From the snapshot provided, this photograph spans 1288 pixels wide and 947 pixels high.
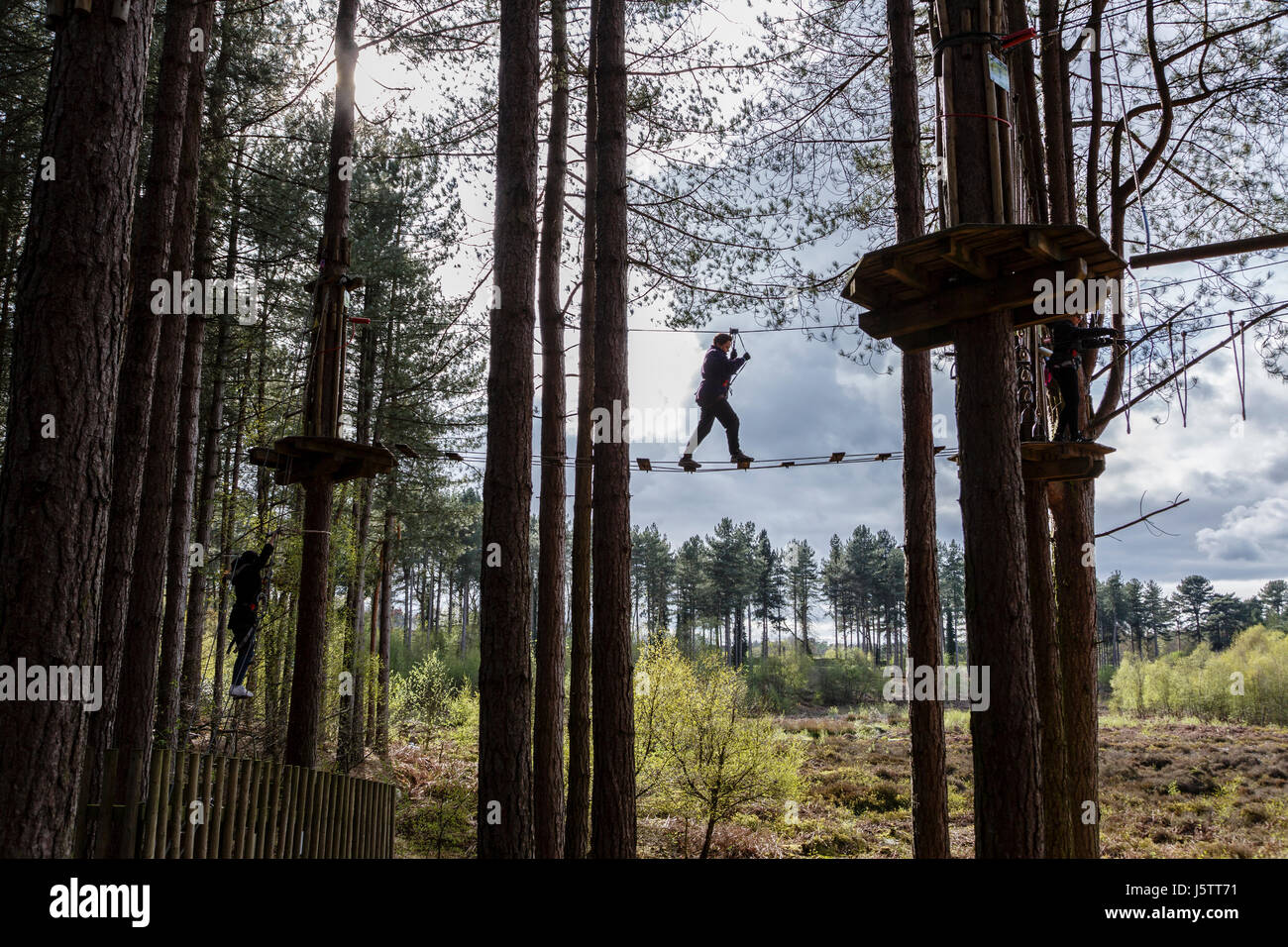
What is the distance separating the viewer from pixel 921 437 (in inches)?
303

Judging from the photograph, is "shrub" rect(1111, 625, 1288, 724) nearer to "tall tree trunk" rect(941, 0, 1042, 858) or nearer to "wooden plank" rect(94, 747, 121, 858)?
A: "tall tree trunk" rect(941, 0, 1042, 858)

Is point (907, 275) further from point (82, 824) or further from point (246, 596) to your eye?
point (246, 596)

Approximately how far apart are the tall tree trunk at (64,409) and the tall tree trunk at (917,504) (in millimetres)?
6029

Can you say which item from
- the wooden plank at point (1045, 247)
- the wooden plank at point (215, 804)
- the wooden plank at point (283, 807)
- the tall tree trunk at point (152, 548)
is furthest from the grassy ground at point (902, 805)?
the wooden plank at point (1045, 247)

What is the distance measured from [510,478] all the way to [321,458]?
240 centimetres

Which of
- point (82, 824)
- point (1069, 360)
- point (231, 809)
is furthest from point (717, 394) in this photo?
point (82, 824)

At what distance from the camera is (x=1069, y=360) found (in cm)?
708

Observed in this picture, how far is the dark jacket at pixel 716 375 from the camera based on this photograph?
8.92 metres

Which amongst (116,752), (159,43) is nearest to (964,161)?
(116,752)

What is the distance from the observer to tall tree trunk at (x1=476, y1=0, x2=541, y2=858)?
17.0ft

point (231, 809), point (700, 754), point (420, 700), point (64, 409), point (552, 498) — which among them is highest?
point (552, 498)

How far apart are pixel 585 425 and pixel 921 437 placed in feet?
13.5

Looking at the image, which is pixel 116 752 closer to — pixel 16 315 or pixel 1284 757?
pixel 16 315

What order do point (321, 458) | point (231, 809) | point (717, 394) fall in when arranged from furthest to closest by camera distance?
1. point (717, 394)
2. point (321, 458)
3. point (231, 809)
